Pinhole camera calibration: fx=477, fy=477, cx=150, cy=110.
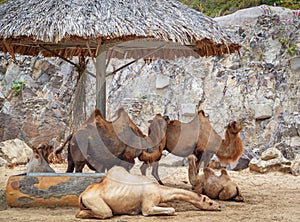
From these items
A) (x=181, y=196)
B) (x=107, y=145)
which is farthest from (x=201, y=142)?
(x=181, y=196)

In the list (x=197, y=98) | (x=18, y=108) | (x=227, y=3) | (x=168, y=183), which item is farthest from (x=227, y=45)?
(x=227, y=3)

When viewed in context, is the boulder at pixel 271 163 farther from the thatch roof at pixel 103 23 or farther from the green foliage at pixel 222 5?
the green foliage at pixel 222 5

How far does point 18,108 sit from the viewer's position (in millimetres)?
9969

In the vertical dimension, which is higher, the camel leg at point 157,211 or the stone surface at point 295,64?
the stone surface at point 295,64

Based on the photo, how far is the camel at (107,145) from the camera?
481 cm

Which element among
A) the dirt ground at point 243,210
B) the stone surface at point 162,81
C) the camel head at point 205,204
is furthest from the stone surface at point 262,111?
the camel head at point 205,204

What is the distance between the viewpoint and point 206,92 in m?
9.58

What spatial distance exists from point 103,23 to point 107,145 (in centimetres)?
122

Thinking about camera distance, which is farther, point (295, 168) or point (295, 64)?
point (295, 64)

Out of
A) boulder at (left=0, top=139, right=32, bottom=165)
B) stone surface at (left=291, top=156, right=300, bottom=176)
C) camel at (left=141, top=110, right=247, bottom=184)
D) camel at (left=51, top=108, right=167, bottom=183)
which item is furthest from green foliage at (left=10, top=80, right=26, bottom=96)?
stone surface at (left=291, top=156, right=300, bottom=176)

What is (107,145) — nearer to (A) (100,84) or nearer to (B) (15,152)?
(A) (100,84)

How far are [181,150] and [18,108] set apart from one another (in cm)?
556

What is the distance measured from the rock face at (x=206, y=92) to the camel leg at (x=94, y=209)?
509 centimetres

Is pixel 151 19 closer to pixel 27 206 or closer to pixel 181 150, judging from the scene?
pixel 181 150
